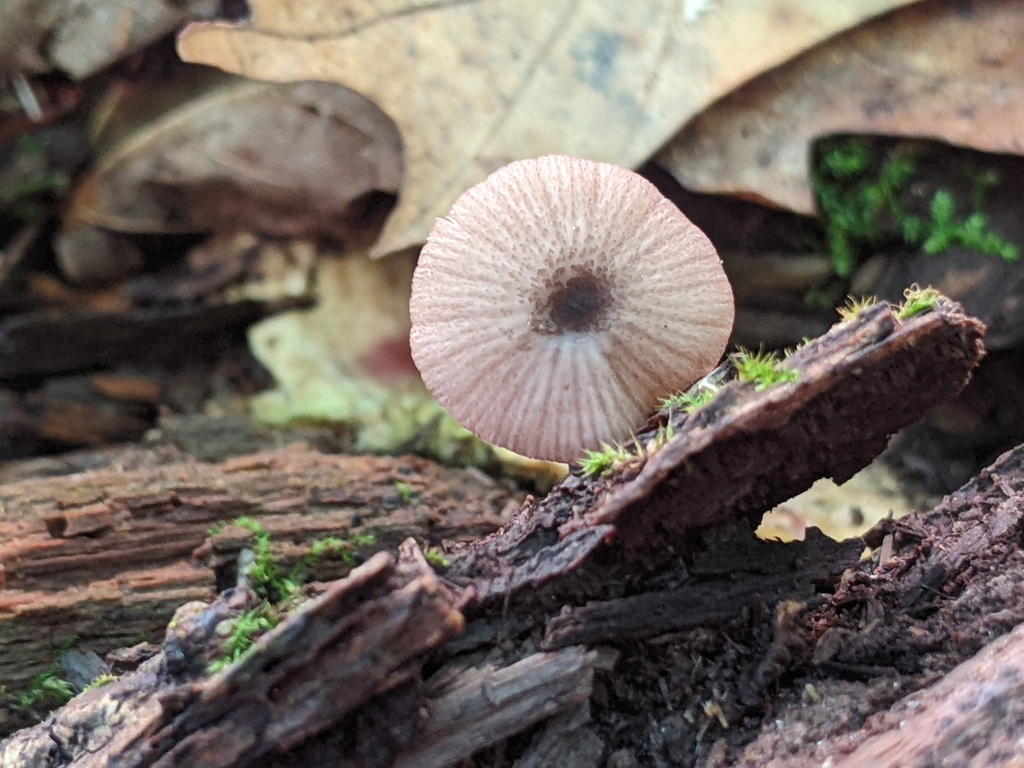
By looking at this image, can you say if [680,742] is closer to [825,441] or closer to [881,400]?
[825,441]

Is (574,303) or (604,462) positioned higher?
(574,303)

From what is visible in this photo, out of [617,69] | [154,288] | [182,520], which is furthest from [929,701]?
[154,288]

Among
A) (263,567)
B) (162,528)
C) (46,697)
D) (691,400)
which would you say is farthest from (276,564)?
(691,400)

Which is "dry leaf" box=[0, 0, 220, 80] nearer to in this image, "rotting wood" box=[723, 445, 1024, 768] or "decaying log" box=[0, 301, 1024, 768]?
"decaying log" box=[0, 301, 1024, 768]

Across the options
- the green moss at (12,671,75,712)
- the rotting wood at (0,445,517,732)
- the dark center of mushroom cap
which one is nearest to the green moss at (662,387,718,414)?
the dark center of mushroom cap

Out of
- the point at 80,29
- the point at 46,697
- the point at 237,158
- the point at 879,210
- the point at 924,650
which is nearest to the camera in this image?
the point at 924,650

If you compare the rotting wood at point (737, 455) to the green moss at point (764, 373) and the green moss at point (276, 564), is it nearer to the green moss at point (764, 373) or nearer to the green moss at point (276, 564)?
the green moss at point (764, 373)

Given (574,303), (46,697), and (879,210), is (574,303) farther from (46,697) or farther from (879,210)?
(46,697)
